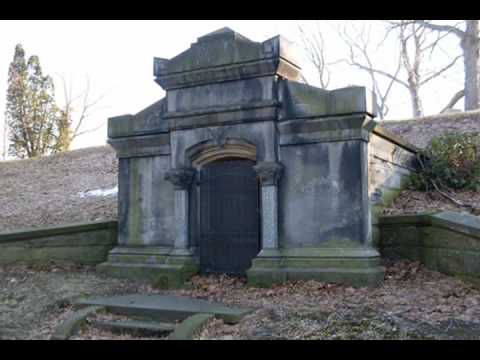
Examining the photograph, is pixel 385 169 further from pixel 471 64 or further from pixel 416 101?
pixel 416 101

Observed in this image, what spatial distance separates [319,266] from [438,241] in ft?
6.15

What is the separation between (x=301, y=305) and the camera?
23.7 feet

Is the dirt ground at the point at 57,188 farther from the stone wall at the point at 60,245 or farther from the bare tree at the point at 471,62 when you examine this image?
the bare tree at the point at 471,62

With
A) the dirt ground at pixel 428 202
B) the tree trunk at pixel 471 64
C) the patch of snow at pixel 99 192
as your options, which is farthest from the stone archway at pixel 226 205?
the tree trunk at pixel 471 64

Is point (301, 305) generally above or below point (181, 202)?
below

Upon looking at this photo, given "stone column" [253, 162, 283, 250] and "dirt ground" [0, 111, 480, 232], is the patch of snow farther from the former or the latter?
"stone column" [253, 162, 283, 250]

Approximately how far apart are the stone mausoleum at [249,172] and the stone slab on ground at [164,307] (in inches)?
44.3

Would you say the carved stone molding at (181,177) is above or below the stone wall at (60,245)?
above

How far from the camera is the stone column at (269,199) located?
28.7 feet

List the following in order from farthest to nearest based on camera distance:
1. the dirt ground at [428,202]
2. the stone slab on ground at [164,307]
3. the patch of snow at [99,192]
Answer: the patch of snow at [99,192] → the dirt ground at [428,202] → the stone slab on ground at [164,307]

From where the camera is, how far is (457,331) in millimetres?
5785

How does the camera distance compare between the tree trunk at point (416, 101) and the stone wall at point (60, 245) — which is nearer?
the stone wall at point (60, 245)

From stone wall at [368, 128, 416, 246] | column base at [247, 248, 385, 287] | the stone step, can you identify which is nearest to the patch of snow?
column base at [247, 248, 385, 287]

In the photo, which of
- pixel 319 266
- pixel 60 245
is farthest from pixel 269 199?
pixel 60 245
